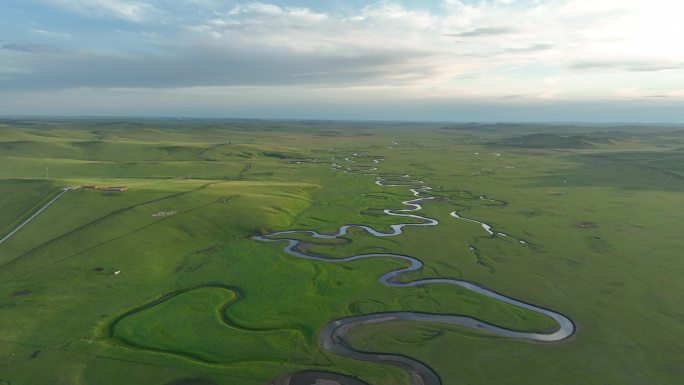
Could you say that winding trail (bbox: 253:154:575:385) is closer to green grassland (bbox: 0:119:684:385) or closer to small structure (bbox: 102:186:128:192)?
green grassland (bbox: 0:119:684:385)

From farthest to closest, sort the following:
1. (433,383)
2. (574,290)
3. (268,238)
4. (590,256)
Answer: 1. (268,238)
2. (590,256)
3. (574,290)
4. (433,383)

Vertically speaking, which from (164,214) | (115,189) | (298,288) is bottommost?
(298,288)

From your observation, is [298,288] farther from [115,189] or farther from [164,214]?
[115,189]

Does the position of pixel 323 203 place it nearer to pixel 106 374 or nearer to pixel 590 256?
pixel 590 256

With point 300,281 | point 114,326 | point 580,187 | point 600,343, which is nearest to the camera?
point 600,343

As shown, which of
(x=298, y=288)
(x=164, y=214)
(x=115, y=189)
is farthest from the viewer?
(x=115, y=189)

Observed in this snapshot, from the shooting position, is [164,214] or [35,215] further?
[164,214]

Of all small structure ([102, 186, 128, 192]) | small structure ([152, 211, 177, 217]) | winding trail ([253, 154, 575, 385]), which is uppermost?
small structure ([102, 186, 128, 192])

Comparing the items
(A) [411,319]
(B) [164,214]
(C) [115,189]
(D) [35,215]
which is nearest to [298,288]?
(A) [411,319]

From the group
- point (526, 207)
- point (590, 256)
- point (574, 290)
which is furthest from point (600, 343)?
point (526, 207)

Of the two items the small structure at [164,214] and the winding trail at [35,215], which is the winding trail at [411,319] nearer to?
the small structure at [164,214]

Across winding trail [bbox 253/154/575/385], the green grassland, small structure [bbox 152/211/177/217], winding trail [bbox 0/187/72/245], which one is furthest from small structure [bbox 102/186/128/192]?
winding trail [bbox 253/154/575/385]
